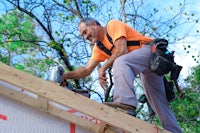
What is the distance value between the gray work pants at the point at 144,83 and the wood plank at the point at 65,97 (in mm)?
311

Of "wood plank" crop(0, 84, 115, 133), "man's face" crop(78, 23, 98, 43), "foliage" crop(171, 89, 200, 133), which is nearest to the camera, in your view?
"wood plank" crop(0, 84, 115, 133)

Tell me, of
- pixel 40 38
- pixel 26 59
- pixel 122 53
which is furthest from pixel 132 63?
pixel 26 59

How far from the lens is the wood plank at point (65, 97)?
224 centimetres

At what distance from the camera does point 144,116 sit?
31.4 feet

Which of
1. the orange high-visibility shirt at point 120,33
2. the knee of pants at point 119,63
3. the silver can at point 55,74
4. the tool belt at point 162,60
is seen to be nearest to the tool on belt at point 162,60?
the tool belt at point 162,60

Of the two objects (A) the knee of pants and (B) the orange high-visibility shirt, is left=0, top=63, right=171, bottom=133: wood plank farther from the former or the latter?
(B) the orange high-visibility shirt

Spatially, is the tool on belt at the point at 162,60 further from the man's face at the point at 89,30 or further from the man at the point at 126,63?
the man's face at the point at 89,30

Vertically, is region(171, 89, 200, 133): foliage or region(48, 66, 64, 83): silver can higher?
region(48, 66, 64, 83): silver can

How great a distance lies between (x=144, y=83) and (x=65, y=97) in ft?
4.09

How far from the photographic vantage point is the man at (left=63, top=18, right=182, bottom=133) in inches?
106

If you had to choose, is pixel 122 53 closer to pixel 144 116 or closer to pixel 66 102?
pixel 66 102

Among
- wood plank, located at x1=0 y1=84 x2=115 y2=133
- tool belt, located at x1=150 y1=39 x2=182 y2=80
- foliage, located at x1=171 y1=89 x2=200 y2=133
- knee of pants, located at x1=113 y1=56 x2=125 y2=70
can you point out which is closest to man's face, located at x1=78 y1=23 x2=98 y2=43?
knee of pants, located at x1=113 y1=56 x2=125 y2=70

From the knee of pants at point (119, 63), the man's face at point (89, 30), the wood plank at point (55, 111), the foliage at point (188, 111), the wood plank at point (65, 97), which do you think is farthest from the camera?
the foliage at point (188, 111)

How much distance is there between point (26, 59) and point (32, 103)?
415 inches
